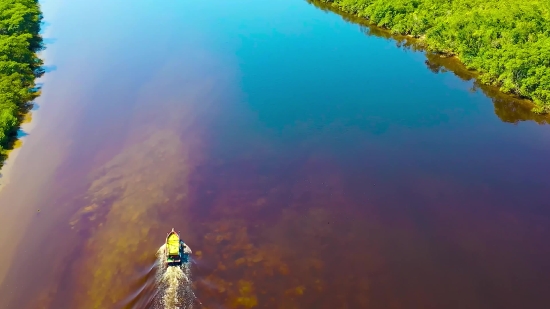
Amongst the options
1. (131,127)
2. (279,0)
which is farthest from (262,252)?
(279,0)

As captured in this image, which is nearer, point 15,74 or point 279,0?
point 15,74

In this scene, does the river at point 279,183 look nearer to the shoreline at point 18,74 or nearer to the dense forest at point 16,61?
the shoreline at point 18,74

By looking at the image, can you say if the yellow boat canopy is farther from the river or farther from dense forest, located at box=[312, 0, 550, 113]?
dense forest, located at box=[312, 0, 550, 113]

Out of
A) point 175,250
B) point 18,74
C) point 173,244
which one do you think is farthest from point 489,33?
point 18,74

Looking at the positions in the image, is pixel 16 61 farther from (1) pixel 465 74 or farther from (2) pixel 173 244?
(1) pixel 465 74

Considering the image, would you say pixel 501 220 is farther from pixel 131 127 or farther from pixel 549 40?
pixel 131 127

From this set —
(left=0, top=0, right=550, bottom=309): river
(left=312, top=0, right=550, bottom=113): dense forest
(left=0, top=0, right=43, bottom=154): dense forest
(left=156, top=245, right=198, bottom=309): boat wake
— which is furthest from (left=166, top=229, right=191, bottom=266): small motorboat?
(left=312, top=0, right=550, bottom=113): dense forest

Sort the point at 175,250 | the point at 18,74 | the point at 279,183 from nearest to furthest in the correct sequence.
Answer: the point at 175,250 < the point at 279,183 < the point at 18,74
